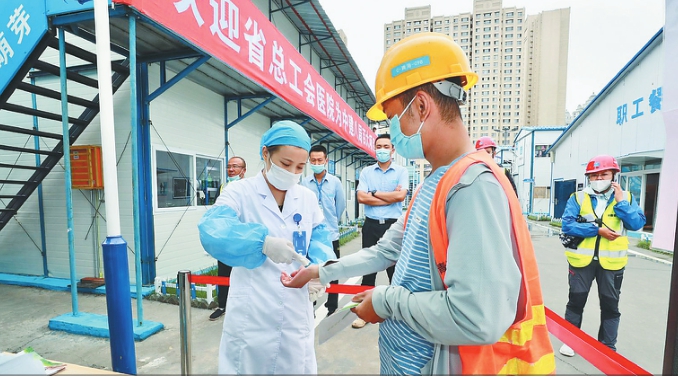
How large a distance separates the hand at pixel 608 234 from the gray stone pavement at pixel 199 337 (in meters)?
1.26

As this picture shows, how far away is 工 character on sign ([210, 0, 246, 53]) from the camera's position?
144 inches

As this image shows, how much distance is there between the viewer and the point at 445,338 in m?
0.83

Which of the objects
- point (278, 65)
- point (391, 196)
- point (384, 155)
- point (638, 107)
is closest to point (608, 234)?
point (391, 196)

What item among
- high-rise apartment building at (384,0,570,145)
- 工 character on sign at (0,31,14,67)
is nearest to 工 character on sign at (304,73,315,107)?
工 character on sign at (0,31,14,67)

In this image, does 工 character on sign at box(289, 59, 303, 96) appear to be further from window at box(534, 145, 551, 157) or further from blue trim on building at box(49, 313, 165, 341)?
window at box(534, 145, 551, 157)

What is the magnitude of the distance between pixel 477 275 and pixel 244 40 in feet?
14.5

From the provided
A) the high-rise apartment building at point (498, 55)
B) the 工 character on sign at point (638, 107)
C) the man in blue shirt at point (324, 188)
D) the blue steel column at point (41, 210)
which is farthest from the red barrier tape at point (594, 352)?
the high-rise apartment building at point (498, 55)

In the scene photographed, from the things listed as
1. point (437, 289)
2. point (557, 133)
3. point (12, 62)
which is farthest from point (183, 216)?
point (557, 133)

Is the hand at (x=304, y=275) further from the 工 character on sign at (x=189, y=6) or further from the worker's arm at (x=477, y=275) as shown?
the 工 character on sign at (x=189, y=6)

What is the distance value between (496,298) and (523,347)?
0.27 meters

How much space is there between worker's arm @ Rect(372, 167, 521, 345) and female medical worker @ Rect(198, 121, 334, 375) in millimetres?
997

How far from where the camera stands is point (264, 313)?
5.66 feet

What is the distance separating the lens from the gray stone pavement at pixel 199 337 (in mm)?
2996

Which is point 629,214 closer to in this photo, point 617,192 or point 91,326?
point 617,192
